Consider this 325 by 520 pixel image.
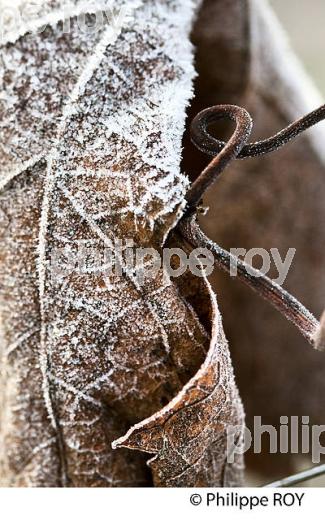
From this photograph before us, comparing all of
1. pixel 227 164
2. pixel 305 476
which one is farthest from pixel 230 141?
pixel 305 476

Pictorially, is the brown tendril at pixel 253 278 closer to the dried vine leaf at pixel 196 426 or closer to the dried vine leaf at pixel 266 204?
the dried vine leaf at pixel 196 426

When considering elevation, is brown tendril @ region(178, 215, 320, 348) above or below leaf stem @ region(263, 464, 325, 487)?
above

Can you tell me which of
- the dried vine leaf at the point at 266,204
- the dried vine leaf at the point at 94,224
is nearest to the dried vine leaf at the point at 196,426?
the dried vine leaf at the point at 94,224

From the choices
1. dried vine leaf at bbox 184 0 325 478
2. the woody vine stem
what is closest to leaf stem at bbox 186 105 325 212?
the woody vine stem

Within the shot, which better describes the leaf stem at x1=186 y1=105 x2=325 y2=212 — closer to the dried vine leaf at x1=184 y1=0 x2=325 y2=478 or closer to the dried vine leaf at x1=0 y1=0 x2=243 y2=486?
the dried vine leaf at x1=0 y1=0 x2=243 y2=486

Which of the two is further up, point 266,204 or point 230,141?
point 230,141

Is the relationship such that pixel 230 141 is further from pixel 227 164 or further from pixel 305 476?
pixel 305 476

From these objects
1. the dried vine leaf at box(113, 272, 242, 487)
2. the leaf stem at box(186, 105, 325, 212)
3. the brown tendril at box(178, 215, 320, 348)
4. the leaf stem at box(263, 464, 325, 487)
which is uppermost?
the leaf stem at box(186, 105, 325, 212)
